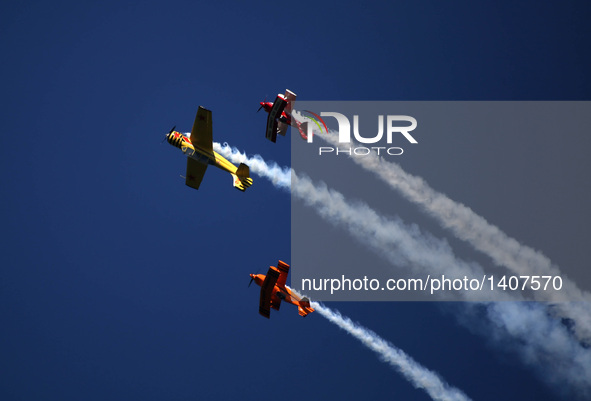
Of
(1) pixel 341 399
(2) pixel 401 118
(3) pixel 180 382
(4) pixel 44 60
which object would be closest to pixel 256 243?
(3) pixel 180 382

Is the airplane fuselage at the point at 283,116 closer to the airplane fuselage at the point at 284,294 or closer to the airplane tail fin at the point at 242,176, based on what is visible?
the airplane tail fin at the point at 242,176

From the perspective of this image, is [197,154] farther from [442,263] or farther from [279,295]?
[442,263]

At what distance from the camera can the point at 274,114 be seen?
45094mm

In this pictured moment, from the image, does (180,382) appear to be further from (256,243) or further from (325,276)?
(325,276)

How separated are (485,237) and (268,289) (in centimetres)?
1624

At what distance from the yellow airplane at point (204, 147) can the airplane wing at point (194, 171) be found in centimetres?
36

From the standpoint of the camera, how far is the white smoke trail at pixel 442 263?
4650 centimetres

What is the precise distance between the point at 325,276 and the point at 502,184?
22066 millimetres

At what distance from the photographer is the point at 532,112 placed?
84.8 metres

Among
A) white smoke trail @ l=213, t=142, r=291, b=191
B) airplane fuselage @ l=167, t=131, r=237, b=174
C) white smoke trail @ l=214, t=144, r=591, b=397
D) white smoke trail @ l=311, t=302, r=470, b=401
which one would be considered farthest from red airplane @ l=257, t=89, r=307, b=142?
white smoke trail @ l=311, t=302, r=470, b=401

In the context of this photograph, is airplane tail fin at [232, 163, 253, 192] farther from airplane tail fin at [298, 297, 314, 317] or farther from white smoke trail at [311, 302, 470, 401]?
white smoke trail at [311, 302, 470, 401]

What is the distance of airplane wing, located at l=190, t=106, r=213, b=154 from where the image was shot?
4416 centimetres

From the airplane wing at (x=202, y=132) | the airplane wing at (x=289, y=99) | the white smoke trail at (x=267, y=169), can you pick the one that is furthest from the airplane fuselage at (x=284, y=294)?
the airplane wing at (x=289, y=99)

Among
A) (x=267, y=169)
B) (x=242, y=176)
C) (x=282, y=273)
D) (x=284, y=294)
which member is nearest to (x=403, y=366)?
(x=284, y=294)
